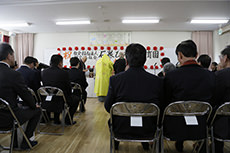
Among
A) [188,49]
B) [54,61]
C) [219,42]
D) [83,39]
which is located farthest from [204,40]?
[54,61]

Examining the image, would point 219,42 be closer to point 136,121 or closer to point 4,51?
point 136,121

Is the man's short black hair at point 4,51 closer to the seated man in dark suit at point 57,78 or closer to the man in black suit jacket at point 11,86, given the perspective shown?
the man in black suit jacket at point 11,86

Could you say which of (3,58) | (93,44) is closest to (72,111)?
(3,58)

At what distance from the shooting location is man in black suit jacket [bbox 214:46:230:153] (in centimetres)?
139

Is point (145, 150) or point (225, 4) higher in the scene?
point (225, 4)

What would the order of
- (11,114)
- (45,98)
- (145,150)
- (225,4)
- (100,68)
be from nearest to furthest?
(11,114)
(145,150)
(45,98)
(225,4)
(100,68)

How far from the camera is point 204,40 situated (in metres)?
6.24

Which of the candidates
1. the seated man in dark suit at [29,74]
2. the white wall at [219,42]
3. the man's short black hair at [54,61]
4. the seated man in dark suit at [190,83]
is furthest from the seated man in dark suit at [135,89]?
the white wall at [219,42]

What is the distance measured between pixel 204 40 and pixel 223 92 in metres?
5.57

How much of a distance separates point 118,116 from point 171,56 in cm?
567

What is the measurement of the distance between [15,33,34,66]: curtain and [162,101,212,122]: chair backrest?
709cm

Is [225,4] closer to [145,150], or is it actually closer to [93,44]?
[145,150]

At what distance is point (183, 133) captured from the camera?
1.30 m

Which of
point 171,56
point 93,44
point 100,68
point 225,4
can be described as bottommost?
point 100,68
